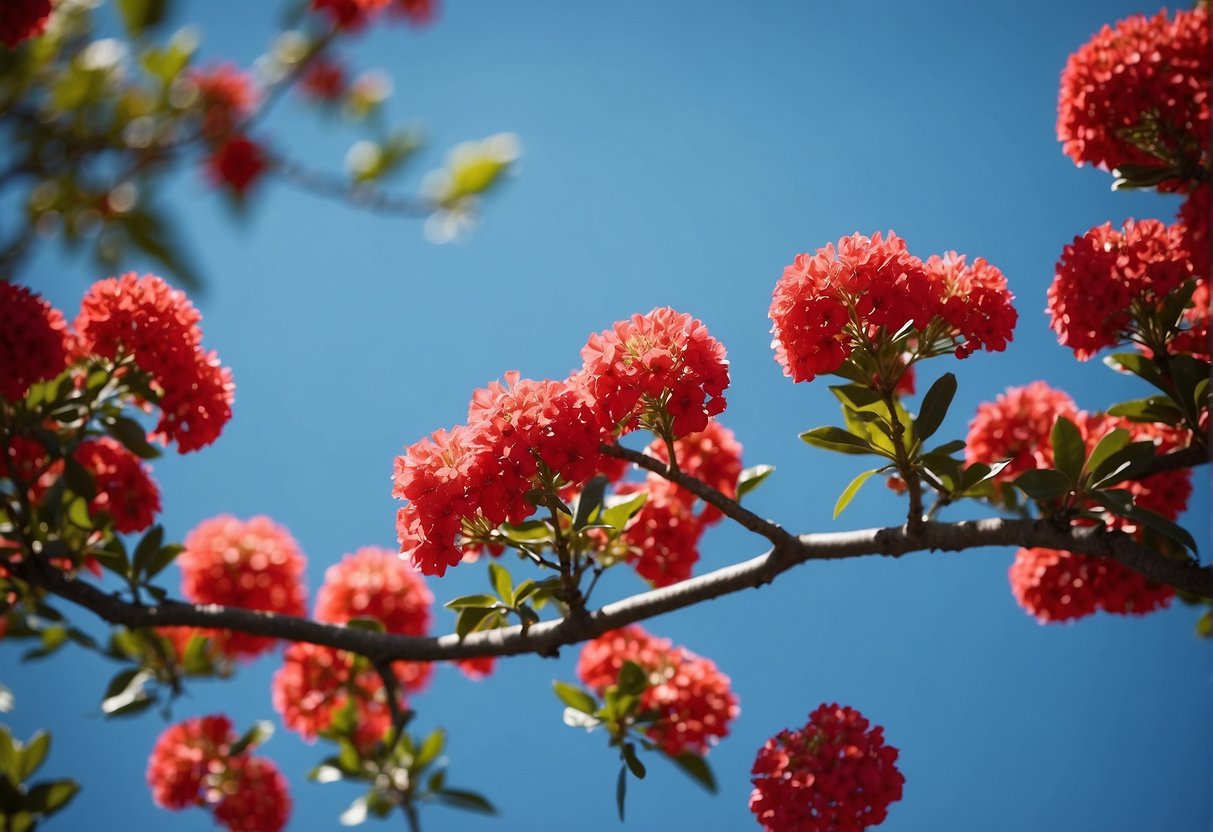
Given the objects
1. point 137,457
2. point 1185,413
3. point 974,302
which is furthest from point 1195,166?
point 137,457

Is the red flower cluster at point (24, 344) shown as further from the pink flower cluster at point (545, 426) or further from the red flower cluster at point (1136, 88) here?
the red flower cluster at point (1136, 88)

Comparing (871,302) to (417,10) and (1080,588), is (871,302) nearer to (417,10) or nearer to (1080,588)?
(1080,588)

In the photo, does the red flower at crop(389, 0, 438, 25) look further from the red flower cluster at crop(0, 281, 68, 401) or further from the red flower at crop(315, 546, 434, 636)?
the red flower at crop(315, 546, 434, 636)

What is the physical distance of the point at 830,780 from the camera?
5.44 feet

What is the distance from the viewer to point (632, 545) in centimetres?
Result: 218

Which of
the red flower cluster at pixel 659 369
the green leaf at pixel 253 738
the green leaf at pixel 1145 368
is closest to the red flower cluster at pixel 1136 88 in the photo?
the green leaf at pixel 1145 368

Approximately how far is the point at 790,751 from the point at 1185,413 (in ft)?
3.28

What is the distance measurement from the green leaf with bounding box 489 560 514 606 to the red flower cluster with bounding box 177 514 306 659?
1.15 m

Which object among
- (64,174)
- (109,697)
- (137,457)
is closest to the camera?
(64,174)

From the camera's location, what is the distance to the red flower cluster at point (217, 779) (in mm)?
2850

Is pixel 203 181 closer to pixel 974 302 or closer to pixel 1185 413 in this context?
pixel 974 302

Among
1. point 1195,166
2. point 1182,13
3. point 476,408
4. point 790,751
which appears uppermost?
point 1182,13

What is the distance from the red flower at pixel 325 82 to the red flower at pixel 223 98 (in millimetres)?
120

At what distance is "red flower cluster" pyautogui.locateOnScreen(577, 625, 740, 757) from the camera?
2.23 m
